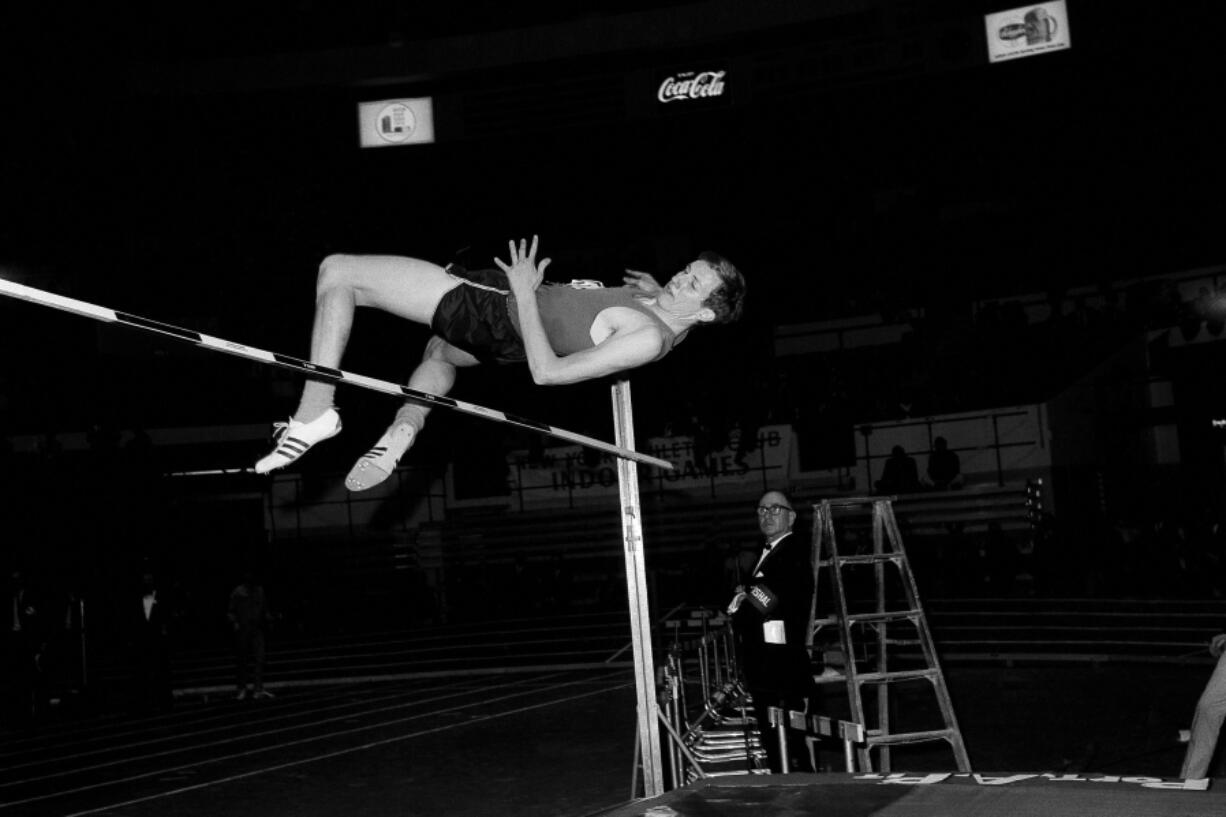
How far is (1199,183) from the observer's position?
748 inches

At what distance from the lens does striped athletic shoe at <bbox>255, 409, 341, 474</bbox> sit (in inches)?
155

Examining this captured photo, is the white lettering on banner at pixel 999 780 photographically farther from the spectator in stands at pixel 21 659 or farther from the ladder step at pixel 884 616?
the spectator in stands at pixel 21 659

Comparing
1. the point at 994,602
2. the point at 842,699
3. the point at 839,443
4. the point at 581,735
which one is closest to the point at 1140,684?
the point at 842,699

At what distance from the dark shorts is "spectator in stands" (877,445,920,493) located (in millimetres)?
13230

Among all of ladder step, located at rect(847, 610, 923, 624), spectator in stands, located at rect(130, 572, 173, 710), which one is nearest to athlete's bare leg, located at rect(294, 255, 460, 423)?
ladder step, located at rect(847, 610, 923, 624)

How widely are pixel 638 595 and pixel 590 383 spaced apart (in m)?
6.79

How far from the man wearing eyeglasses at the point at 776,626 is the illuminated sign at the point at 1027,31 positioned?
566 inches

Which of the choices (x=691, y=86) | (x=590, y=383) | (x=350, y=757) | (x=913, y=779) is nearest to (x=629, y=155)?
Result: (x=691, y=86)

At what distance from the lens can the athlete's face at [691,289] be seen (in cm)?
427

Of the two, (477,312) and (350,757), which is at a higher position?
(477,312)

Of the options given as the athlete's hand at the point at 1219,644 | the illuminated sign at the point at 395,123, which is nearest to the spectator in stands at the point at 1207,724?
the athlete's hand at the point at 1219,644

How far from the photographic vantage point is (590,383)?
11.9 metres

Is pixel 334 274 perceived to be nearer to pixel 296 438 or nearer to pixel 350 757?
pixel 296 438

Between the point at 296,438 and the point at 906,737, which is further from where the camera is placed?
the point at 906,737
